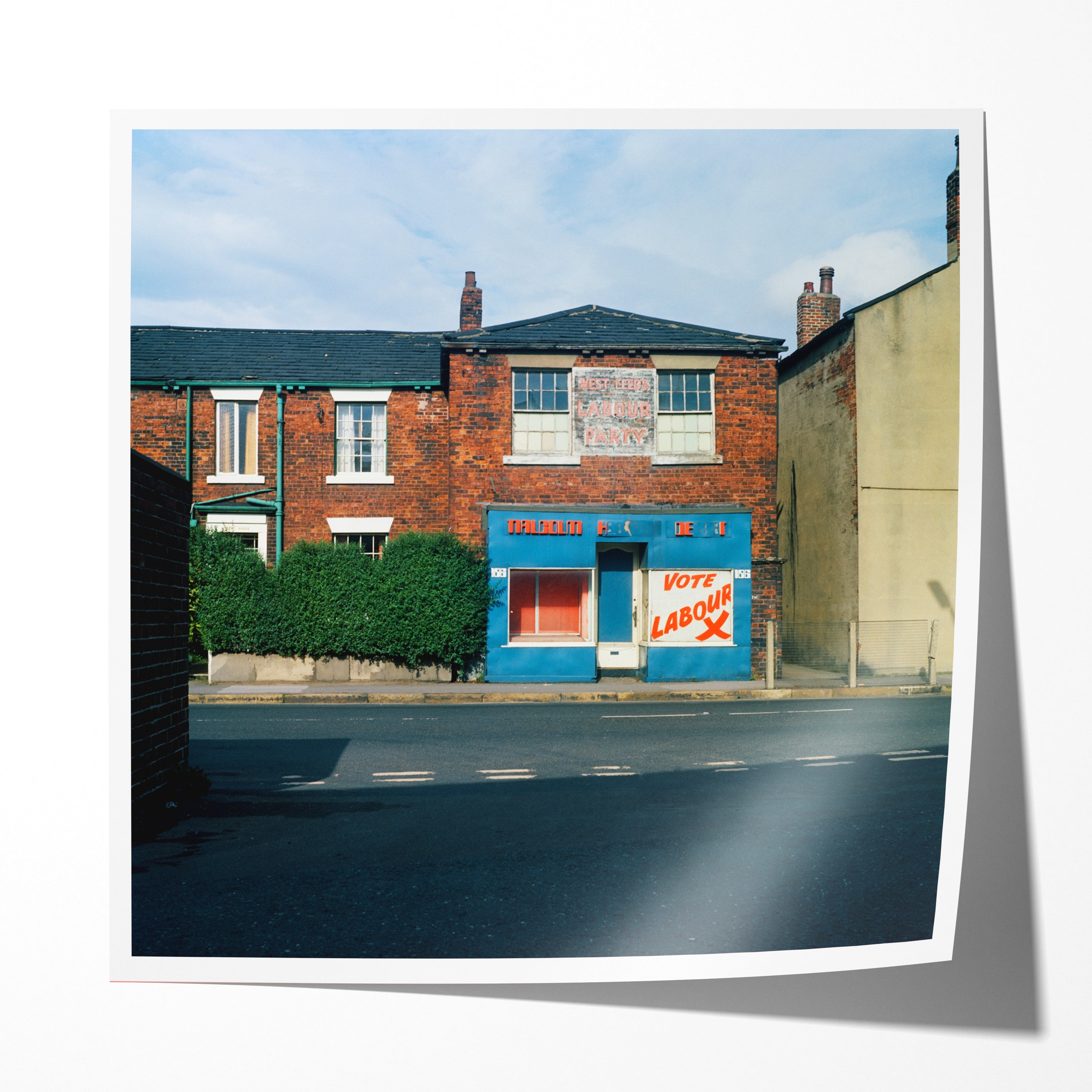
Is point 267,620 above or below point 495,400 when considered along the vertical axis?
below

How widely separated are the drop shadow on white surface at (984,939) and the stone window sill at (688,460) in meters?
5.57

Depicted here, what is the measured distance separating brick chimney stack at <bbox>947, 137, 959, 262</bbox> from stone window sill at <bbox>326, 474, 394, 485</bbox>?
4886mm

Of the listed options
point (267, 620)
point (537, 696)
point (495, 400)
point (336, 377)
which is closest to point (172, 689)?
point (267, 620)

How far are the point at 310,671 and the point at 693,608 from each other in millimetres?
5902

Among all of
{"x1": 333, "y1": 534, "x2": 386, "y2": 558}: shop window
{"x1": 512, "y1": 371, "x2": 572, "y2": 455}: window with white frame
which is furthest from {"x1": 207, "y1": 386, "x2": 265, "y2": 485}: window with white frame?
{"x1": 512, "y1": 371, "x2": 572, "y2": 455}: window with white frame

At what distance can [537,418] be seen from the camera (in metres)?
9.16

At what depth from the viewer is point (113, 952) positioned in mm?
3221

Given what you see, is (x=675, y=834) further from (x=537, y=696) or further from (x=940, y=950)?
(x=537, y=696)

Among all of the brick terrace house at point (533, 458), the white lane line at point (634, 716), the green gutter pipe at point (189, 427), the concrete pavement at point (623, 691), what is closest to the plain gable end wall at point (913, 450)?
the brick terrace house at point (533, 458)

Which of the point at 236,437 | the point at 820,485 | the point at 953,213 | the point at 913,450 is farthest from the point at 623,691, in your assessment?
the point at 953,213

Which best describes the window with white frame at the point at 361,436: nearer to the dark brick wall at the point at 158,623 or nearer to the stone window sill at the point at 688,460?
the dark brick wall at the point at 158,623

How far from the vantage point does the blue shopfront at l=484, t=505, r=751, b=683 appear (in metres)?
10.6

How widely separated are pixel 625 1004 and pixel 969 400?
2925mm

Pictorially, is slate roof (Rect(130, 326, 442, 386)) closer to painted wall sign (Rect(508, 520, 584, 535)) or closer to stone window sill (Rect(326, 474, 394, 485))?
stone window sill (Rect(326, 474, 394, 485))
